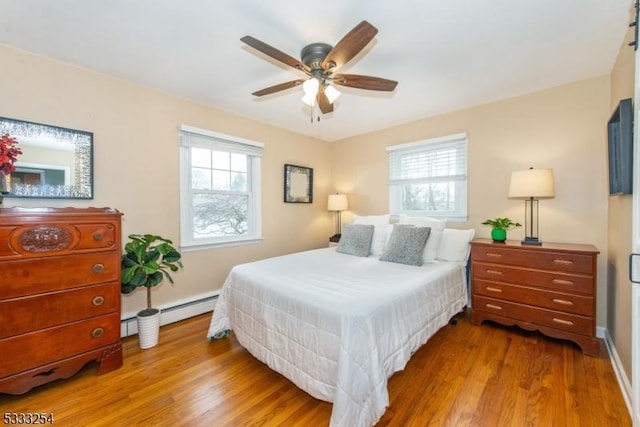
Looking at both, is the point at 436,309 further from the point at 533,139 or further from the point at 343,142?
the point at 343,142

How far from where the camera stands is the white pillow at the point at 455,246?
8.98 feet

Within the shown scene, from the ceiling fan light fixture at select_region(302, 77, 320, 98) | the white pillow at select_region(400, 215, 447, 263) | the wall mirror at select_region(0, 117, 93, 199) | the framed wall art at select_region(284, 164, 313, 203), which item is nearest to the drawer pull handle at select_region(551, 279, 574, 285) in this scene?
the white pillow at select_region(400, 215, 447, 263)

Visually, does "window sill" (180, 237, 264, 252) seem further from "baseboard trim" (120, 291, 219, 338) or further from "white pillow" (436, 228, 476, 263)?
"white pillow" (436, 228, 476, 263)

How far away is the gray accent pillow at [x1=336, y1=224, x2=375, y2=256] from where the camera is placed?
3.03 metres

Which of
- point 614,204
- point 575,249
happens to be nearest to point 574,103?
point 614,204

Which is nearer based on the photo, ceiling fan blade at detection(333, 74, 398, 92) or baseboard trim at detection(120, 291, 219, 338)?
ceiling fan blade at detection(333, 74, 398, 92)

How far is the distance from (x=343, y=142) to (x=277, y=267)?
2.67 metres

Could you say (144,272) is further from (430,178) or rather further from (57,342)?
(430,178)

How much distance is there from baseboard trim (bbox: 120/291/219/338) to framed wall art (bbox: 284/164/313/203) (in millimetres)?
1606

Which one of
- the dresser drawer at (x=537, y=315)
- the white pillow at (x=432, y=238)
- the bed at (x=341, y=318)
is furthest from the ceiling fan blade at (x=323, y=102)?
the dresser drawer at (x=537, y=315)

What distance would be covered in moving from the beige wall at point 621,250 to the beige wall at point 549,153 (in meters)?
0.12

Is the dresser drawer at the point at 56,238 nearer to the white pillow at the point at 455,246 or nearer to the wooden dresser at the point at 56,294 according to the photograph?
the wooden dresser at the point at 56,294

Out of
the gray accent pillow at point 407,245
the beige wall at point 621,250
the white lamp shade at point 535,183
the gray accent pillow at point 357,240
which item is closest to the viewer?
the beige wall at point 621,250

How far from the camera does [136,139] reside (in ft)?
8.26
